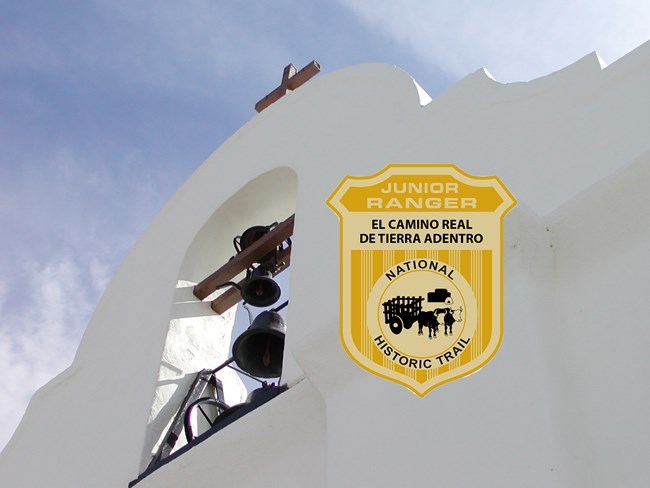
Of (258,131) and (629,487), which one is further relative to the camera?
(258,131)

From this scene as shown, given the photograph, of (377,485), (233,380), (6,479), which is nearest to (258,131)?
(233,380)

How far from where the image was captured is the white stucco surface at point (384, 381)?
2.68 m

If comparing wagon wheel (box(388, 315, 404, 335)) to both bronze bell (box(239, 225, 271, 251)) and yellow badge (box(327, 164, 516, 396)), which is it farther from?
bronze bell (box(239, 225, 271, 251))

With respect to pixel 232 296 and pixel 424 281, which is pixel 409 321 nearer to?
pixel 424 281

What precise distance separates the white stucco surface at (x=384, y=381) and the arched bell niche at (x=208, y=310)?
0.02 meters

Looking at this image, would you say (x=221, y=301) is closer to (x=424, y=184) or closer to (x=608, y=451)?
(x=424, y=184)

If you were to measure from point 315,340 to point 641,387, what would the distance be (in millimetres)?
1152

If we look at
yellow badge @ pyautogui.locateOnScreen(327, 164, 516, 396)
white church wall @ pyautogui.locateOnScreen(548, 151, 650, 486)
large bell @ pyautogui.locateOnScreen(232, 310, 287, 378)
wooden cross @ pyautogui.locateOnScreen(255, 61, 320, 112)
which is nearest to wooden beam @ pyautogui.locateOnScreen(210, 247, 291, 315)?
large bell @ pyautogui.locateOnScreen(232, 310, 287, 378)

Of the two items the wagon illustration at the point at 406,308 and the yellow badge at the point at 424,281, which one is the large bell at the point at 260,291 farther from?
the wagon illustration at the point at 406,308

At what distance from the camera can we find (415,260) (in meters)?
3.17

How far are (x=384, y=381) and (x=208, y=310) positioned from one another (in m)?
2.76

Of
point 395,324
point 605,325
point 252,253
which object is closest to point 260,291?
point 252,253

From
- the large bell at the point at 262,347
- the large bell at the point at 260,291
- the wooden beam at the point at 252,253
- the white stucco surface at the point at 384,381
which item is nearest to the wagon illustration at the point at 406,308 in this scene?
the white stucco surface at the point at 384,381

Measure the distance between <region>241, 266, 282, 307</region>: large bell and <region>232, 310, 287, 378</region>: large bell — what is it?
37cm
